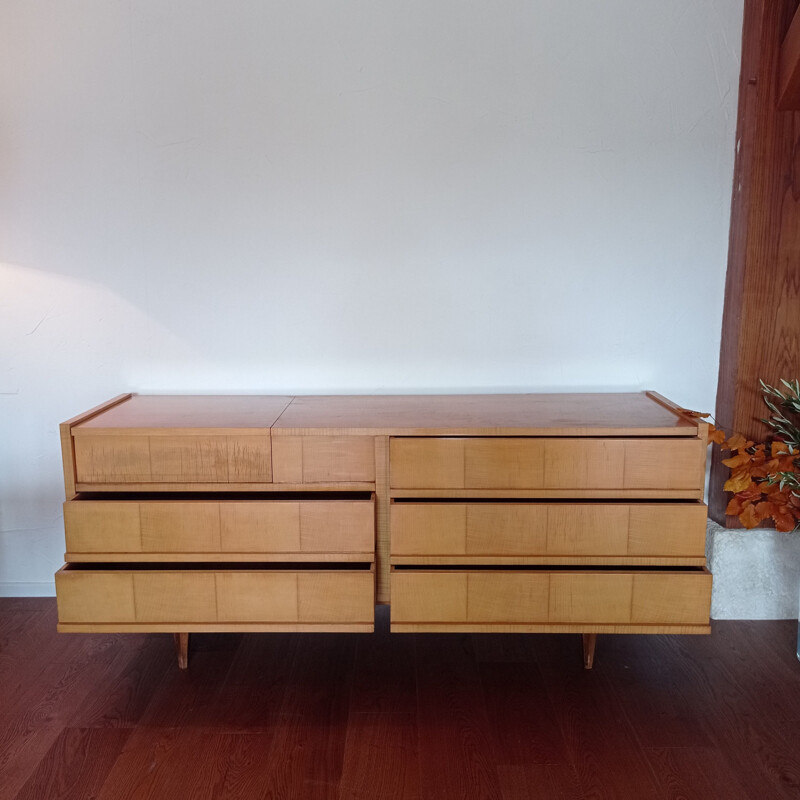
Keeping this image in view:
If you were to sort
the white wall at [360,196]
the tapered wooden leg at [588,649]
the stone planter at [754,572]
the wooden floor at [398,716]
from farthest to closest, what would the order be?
the stone planter at [754,572] → the white wall at [360,196] → the tapered wooden leg at [588,649] → the wooden floor at [398,716]

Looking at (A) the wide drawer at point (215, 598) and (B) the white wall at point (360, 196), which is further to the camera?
(B) the white wall at point (360, 196)

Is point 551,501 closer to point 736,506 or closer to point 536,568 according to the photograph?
point 536,568

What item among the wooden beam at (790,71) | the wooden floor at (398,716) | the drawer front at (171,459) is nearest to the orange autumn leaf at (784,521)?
the wooden floor at (398,716)

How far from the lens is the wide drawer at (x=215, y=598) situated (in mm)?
1833

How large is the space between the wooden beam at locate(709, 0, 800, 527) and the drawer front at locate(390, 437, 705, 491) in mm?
493


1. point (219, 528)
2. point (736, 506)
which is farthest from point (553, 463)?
point (219, 528)

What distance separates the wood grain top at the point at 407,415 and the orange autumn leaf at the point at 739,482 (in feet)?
1.00

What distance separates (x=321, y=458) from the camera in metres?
1.83

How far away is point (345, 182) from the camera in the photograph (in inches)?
84.7

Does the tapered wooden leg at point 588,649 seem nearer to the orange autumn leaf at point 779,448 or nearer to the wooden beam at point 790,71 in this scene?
the orange autumn leaf at point 779,448

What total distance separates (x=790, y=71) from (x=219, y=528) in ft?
6.00

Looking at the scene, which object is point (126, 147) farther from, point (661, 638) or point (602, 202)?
point (661, 638)

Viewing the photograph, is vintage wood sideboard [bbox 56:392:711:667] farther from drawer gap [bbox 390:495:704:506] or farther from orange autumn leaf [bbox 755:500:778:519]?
orange autumn leaf [bbox 755:500:778:519]

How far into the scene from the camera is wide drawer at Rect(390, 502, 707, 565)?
181 cm
